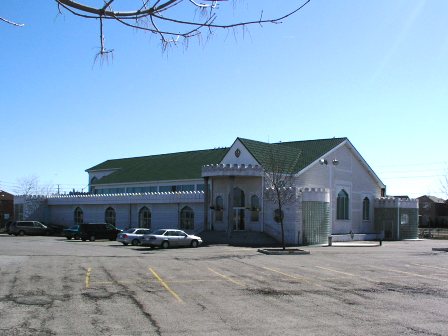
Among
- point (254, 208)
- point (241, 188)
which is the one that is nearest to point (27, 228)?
point (241, 188)

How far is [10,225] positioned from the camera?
57719 mm

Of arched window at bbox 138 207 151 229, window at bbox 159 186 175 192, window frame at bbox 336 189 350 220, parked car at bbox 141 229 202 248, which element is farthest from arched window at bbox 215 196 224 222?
window frame at bbox 336 189 350 220

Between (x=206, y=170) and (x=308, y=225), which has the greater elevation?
(x=206, y=170)

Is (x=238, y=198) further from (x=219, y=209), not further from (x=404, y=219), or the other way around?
(x=404, y=219)

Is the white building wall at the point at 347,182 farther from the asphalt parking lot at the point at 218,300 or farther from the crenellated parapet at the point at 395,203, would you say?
the asphalt parking lot at the point at 218,300

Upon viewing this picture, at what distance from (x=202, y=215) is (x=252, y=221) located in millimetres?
5062

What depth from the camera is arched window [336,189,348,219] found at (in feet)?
173

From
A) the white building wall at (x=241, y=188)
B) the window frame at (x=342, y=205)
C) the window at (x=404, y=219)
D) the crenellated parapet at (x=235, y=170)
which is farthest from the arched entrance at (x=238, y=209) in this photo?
the window at (x=404, y=219)

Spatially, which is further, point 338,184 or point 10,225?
point 10,225

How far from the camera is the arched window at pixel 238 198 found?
46.9m

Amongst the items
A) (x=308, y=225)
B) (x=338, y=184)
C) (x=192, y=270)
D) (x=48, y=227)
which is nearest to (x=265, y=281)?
(x=192, y=270)

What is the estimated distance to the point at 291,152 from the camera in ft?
175

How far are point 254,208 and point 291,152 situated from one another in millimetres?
10044

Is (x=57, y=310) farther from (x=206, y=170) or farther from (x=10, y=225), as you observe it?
(x=10, y=225)
